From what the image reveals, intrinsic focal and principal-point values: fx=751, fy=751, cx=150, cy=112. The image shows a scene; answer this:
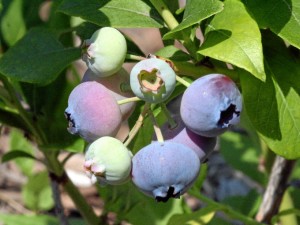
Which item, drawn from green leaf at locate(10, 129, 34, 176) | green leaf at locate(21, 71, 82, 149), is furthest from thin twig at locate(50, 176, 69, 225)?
green leaf at locate(10, 129, 34, 176)

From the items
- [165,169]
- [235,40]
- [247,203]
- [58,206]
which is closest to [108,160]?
[165,169]

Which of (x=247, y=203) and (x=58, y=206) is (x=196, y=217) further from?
(x=247, y=203)

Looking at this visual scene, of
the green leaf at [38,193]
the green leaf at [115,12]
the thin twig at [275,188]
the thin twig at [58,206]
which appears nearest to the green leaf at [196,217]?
the thin twig at [275,188]

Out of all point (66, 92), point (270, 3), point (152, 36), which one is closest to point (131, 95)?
point (270, 3)

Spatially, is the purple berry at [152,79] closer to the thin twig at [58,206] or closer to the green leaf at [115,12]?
the green leaf at [115,12]

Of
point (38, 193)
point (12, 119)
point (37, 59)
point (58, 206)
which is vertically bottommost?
point (38, 193)

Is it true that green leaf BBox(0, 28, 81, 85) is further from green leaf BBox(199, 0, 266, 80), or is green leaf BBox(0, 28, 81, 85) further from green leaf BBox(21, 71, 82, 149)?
green leaf BBox(199, 0, 266, 80)
